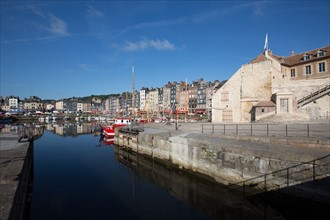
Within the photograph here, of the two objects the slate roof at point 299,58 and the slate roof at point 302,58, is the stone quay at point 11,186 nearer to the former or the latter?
the slate roof at point 299,58

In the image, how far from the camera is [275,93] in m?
27.6

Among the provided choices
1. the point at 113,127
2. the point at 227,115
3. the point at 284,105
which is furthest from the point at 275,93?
the point at 113,127

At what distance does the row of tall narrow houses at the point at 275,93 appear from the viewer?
25.5 m

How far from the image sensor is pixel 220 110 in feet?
100

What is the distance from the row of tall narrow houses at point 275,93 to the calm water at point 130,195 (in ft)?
→ 51.9

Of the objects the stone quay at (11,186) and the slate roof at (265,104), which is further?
the slate roof at (265,104)

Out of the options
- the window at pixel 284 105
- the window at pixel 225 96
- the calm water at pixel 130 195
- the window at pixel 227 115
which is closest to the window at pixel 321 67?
the window at pixel 284 105

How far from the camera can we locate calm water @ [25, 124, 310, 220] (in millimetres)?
9906

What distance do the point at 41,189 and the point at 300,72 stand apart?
35034 millimetres

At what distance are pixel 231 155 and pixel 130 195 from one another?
20.1 feet

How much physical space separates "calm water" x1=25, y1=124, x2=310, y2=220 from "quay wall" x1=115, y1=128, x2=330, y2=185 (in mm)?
826

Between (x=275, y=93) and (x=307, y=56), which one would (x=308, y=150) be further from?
(x=307, y=56)

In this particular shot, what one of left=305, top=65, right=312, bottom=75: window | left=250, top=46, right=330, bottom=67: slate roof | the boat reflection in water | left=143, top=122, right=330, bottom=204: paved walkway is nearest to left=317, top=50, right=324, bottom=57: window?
left=250, top=46, right=330, bottom=67: slate roof

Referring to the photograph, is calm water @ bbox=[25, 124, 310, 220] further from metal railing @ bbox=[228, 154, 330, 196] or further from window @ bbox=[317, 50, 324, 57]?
window @ bbox=[317, 50, 324, 57]
